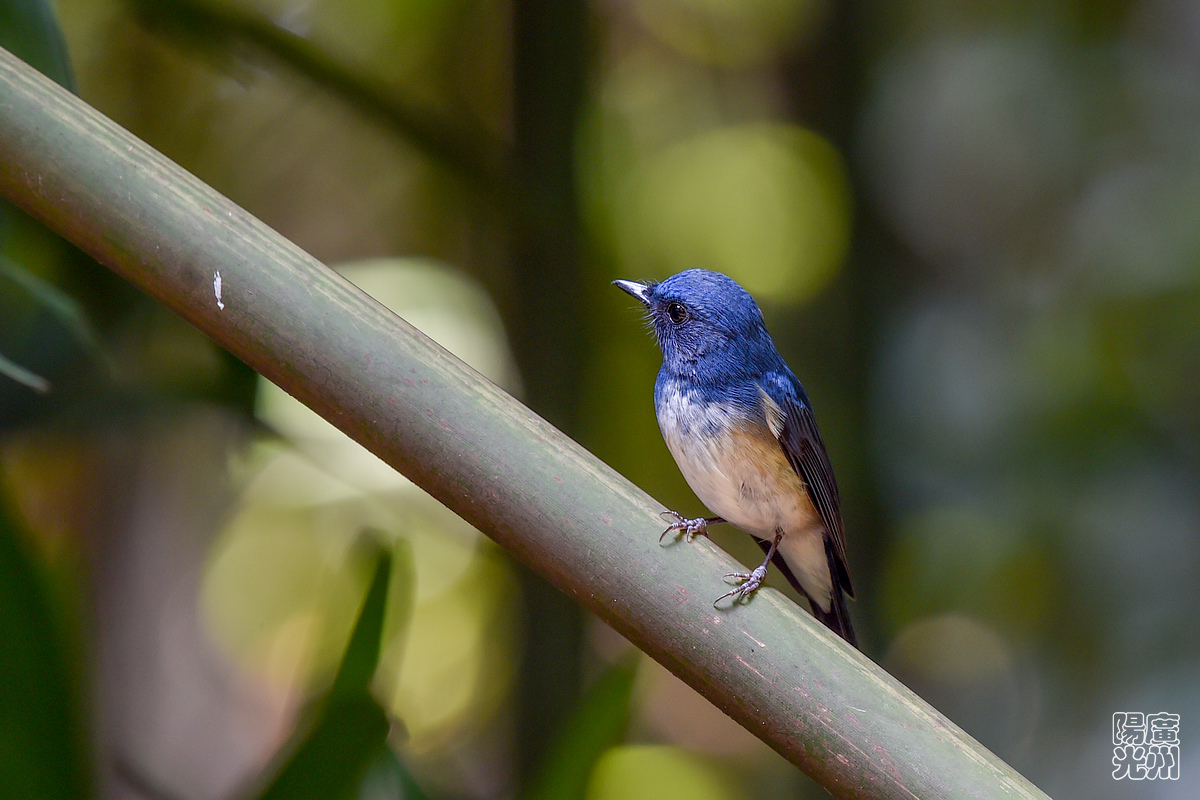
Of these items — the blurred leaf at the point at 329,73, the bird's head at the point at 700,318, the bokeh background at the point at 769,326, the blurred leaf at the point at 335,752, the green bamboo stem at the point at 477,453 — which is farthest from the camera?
the bokeh background at the point at 769,326

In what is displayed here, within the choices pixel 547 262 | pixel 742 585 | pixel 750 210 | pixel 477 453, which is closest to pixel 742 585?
pixel 742 585

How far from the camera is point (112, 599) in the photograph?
169 cm

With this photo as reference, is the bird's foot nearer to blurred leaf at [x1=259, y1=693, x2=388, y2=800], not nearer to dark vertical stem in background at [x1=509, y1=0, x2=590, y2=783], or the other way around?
blurred leaf at [x1=259, y1=693, x2=388, y2=800]

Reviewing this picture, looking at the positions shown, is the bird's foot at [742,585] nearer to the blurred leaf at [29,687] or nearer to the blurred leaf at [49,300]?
the blurred leaf at [29,687]

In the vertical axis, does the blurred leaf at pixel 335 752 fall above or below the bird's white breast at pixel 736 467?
below

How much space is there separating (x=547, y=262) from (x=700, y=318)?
721mm

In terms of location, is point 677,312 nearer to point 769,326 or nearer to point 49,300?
point 49,300

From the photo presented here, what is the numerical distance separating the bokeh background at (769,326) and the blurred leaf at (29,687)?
883 mm

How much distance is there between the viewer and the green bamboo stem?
434 millimetres

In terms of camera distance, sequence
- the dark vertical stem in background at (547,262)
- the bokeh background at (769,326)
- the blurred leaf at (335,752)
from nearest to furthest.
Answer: the blurred leaf at (335,752), the dark vertical stem in background at (547,262), the bokeh background at (769,326)

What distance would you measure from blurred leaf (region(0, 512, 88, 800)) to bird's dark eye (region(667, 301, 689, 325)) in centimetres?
49

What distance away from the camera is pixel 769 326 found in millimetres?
1580

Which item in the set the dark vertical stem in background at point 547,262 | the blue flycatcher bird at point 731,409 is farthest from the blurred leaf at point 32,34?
the dark vertical stem in background at point 547,262

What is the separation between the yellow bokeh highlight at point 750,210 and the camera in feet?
5.27
